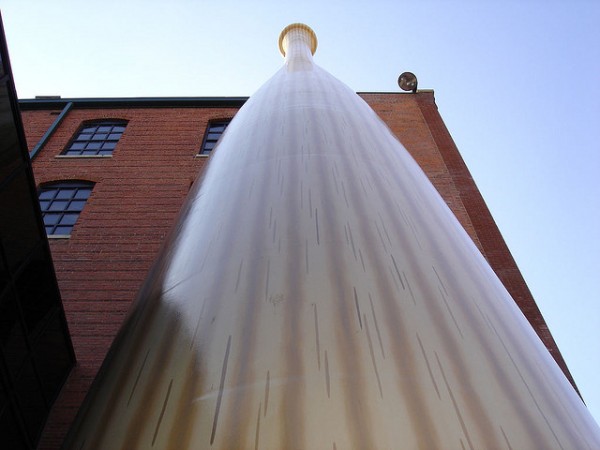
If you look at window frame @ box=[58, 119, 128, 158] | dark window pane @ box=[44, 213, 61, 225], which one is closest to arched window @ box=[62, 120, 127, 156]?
window frame @ box=[58, 119, 128, 158]

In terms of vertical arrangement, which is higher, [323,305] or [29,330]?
[29,330]

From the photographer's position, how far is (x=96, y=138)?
11914 millimetres

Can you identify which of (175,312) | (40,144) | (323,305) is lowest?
(323,305)

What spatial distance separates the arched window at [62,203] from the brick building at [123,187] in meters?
0.02

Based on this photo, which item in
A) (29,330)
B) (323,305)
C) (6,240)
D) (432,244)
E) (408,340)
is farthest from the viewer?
(29,330)

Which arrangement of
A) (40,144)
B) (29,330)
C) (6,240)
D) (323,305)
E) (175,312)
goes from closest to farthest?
(323,305)
(175,312)
(6,240)
(29,330)
(40,144)

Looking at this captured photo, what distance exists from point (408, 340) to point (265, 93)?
14.5 feet

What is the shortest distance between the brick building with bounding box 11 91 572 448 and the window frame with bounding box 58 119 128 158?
28mm

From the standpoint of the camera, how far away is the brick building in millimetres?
6848

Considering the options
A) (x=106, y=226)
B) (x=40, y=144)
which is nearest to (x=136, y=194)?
(x=106, y=226)

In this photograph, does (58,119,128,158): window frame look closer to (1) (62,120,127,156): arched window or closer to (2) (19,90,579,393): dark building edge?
(1) (62,120,127,156): arched window

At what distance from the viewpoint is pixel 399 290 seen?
6.18 feet

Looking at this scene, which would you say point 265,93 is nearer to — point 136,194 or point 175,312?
point 175,312

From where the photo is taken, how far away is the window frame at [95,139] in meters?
11.1
